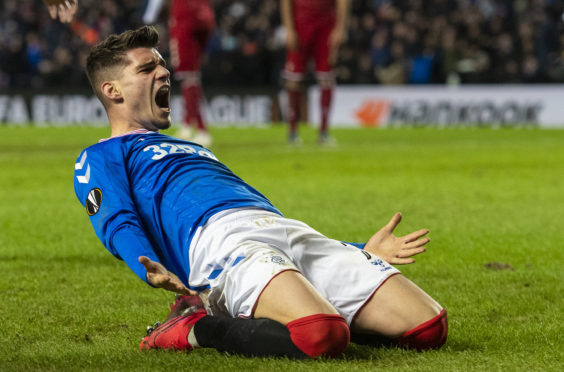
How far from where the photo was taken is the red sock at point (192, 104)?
12.7m

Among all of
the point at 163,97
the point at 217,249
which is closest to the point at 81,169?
the point at 163,97

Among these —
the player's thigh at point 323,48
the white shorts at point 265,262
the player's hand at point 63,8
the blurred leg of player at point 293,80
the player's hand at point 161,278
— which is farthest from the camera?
the blurred leg of player at point 293,80

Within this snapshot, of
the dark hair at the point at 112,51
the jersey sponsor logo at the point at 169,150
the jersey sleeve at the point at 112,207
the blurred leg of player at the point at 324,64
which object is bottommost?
the blurred leg of player at the point at 324,64

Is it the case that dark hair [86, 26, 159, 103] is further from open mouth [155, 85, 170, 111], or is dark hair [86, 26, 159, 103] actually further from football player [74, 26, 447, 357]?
open mouth [155, 85, 170, 111]

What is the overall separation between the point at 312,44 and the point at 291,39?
0.47m

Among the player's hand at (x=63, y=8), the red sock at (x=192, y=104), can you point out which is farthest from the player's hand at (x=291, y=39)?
the player's hand at (x=63, y=8)

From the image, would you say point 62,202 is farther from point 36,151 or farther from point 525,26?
point 525,26

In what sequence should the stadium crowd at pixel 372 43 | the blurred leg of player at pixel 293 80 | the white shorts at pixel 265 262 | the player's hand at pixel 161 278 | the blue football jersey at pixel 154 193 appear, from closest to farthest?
the player's hand at pixel 161 278 < the white shorts at pixel 265 262 < the blue football jersey at pixel 154 193 < the blurred leg of player at pixel 293 80 < the stadium crowd at pixel 372 43

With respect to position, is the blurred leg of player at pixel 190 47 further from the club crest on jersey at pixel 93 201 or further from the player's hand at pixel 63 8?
the club crest on jersey at pixel 93 201

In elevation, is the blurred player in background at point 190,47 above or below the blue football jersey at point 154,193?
below

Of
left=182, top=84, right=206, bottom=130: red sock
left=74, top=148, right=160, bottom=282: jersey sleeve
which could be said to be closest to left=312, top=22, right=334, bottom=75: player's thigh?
left=182, top=84, right=206, bottom=130: red sock

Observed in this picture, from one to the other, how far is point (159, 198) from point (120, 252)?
0.31 metres

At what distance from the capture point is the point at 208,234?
9.97 feet

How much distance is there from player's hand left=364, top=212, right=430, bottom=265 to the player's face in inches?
32.7
